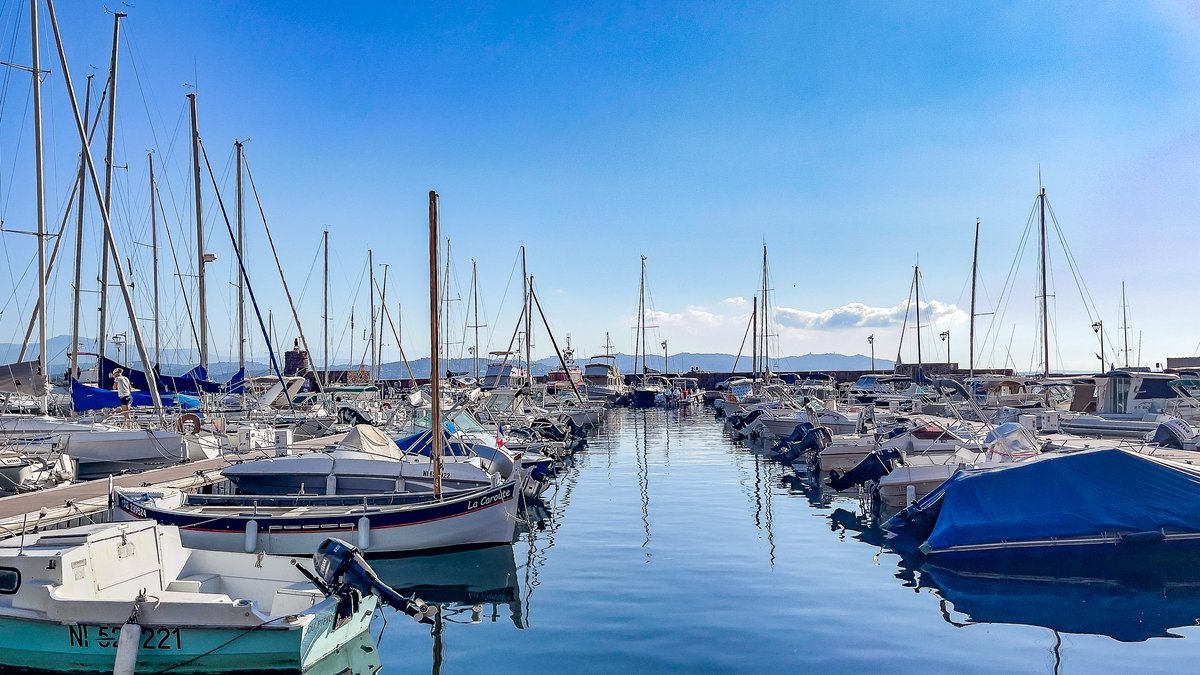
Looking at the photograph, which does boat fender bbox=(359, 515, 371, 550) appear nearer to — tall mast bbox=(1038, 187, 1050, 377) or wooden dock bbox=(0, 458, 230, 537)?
wooden dock bbox=(0, 458, 230, 537)

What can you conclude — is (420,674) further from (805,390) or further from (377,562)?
(805,390)

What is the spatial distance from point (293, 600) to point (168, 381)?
24205 mm

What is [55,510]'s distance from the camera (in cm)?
1755

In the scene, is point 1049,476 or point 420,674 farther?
point 1049,476

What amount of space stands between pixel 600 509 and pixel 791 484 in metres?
8.95

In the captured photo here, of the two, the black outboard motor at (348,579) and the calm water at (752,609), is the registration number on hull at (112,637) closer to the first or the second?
the black outboard motor at (348,579)

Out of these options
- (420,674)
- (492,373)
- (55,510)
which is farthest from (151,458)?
(492,373)

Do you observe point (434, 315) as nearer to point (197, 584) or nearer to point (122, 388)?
point (197, 584)

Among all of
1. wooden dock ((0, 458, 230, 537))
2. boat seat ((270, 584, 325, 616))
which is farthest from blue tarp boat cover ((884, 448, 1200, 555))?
wooden dock ((0, 458, 230, 537))

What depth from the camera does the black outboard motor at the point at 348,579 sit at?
11.1m

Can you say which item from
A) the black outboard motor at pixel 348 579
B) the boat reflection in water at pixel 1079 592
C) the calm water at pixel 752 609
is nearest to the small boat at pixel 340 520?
the calm water at pixel 752 609

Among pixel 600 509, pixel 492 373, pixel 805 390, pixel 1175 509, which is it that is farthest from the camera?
pixel 492 373

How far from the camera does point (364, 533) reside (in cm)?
1727

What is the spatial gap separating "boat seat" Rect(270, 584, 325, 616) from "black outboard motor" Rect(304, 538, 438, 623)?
0.65 feet
